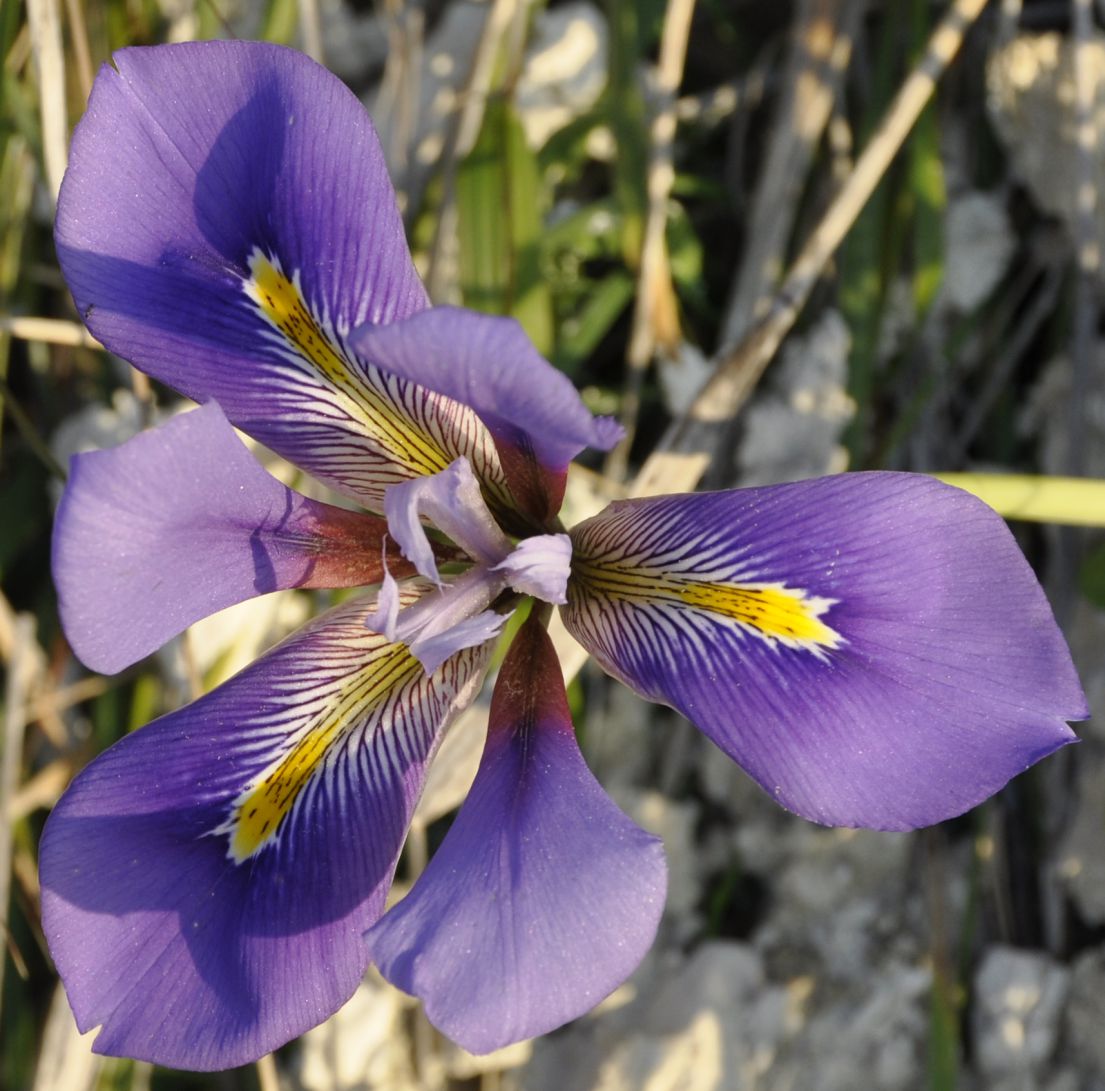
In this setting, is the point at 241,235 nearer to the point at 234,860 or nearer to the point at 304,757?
the point at 304,757

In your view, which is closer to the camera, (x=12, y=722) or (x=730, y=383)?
(x=730, y=383)

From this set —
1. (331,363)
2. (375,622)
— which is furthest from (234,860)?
(331,363)

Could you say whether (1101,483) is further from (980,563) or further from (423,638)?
(423,638)

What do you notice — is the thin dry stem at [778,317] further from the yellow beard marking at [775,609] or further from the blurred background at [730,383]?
the yellow beard marking at [775,609]

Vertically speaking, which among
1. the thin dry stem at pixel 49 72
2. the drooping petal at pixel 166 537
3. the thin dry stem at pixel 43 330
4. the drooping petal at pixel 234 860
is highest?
the thin dry stem at pixel 49 72

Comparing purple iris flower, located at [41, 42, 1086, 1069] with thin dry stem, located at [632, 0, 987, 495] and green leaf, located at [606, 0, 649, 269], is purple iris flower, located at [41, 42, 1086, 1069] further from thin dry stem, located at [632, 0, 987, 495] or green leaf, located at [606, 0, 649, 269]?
green leaf, located at [606, 0, 649, 269]

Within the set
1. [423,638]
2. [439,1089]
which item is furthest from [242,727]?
[439,1089]

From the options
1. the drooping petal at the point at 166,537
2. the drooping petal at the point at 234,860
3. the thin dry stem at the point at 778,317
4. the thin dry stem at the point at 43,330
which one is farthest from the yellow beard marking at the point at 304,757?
the thin dry stem at the point at 43,330
